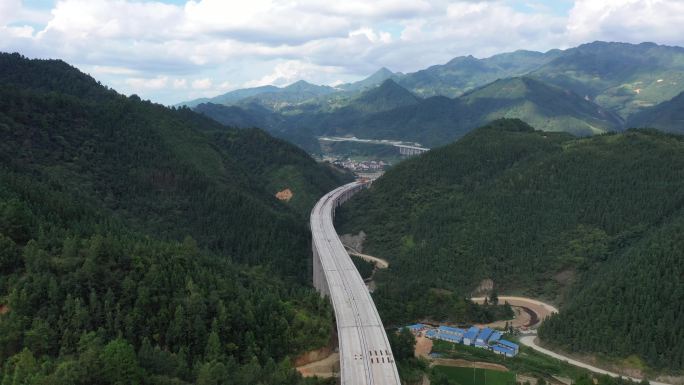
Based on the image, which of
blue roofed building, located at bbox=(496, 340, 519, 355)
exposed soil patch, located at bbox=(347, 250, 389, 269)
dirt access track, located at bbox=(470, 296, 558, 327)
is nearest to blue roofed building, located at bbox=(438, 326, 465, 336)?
blue roofed building, located at bbox=(496, 340, 519, 355)

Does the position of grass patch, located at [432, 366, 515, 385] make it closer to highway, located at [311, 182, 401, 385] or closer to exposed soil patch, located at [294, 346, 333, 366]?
highway, located at [311, 182, 401, 385]

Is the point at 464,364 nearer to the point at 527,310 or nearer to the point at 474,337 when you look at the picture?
the point at 474,337

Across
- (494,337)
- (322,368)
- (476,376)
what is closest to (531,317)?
(494,337)

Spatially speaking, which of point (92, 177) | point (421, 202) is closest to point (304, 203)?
point (421, 202)

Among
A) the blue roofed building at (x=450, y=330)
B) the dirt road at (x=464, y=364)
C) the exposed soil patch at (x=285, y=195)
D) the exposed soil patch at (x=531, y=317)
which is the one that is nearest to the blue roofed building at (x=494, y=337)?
the blue roofed building at (x=450, y=330)

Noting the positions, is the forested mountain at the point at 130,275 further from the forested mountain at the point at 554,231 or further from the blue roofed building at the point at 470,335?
the forested mountain at the point at 554,231

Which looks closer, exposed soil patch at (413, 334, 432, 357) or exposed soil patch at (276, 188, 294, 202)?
exposed soil patch at (413, 334, 432, 357)

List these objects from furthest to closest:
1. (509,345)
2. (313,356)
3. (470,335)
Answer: (470,335)
(509,345)
(313,356)
